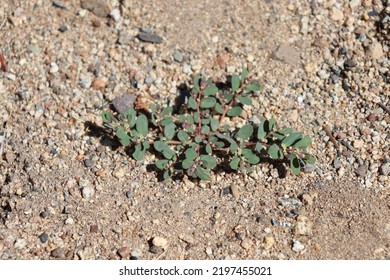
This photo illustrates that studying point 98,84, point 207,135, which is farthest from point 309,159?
point 98,84

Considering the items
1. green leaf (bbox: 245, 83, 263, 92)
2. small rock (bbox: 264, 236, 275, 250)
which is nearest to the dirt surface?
small rock (bbox: 264, 236, 275, 250)

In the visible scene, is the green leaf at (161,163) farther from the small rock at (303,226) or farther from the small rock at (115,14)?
the small rock at (115,14)

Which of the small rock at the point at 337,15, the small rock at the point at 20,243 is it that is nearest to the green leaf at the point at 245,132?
the small rock at the point at 337,15

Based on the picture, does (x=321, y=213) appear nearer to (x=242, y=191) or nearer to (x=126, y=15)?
(x=242, y=191)

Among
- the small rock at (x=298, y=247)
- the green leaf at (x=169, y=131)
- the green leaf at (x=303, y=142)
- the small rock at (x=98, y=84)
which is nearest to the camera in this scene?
the small rock at (x=298, y=247)

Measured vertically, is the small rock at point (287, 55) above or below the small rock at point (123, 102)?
above

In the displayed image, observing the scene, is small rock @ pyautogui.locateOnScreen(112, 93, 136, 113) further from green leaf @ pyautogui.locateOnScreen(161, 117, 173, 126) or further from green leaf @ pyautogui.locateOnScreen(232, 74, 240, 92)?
green leaf @ pyautogui.locateOnScreen(232, 74, 240, 92)
